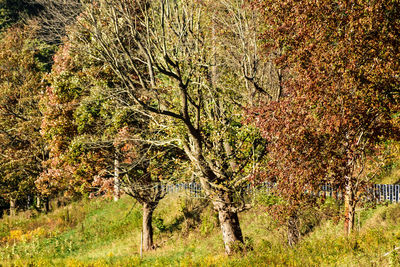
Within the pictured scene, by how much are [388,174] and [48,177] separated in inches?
750

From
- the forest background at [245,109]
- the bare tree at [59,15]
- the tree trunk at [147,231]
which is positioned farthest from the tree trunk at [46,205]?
the bare tree at [59,15]

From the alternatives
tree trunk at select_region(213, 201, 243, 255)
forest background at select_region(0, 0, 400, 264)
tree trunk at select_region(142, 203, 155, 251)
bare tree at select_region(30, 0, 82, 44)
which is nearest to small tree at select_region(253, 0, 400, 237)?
forest background at select_region(0, 0, 400, 264)

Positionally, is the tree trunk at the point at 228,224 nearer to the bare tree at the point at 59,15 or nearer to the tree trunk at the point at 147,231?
the tree trunk at the point at 147,231

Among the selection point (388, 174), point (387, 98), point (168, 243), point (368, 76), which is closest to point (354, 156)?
point (387, 98)

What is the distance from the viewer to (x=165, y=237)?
18.2 metres

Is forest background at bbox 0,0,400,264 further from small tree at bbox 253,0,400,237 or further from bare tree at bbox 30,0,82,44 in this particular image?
bare tree at bbox 30,0,82,44

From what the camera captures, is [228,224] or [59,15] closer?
[228,224]

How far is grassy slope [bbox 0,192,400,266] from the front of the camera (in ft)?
26.8

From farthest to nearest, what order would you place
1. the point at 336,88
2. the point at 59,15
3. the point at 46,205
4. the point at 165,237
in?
1. the point at 46,205
2. the point at 165,237
3. the point at 59,15
4. the point at 336,88

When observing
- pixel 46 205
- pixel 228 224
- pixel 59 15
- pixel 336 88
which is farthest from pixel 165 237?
pixel 46 205

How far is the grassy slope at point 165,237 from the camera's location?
8.16 m

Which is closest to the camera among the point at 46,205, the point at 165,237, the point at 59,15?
the point at 59,15

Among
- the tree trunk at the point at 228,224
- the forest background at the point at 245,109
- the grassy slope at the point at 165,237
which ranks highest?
the forest background at the point at 245,109

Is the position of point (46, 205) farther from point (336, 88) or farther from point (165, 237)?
point (336, 88)
